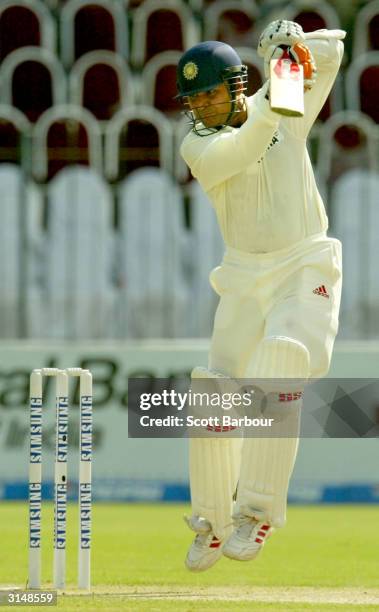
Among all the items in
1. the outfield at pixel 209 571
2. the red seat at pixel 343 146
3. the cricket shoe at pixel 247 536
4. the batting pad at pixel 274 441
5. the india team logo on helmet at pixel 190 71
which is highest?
the india team logo on helmet at pixel 190 71

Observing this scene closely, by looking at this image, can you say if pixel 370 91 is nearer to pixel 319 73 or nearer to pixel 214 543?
pixel 319 73

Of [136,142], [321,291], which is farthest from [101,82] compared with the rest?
[321,291]

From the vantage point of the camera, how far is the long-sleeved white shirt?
5137 mm

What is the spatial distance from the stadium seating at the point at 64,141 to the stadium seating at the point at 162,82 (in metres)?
0.64

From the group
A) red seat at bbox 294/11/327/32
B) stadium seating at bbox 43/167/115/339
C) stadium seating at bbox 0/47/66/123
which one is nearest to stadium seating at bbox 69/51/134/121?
stadium seating at bbox 0/47/66/123

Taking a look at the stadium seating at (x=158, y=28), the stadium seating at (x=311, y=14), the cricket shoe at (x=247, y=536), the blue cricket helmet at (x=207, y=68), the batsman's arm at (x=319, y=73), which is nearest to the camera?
the cricket shoe at (x=247, y=536)

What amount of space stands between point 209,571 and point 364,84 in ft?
21.0

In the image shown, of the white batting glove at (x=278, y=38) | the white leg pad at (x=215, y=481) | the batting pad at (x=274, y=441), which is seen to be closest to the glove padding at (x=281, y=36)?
the white batting glove at (x=278, y=38)

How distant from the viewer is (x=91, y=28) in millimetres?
11930

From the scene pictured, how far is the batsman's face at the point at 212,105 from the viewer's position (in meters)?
5.13

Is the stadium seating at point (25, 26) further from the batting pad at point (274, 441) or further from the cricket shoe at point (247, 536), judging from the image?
the cricket shoe at point (247, 536)

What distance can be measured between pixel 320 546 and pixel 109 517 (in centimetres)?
213

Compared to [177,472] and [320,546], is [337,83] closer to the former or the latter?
[177,472]

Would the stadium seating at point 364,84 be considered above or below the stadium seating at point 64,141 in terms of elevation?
above
